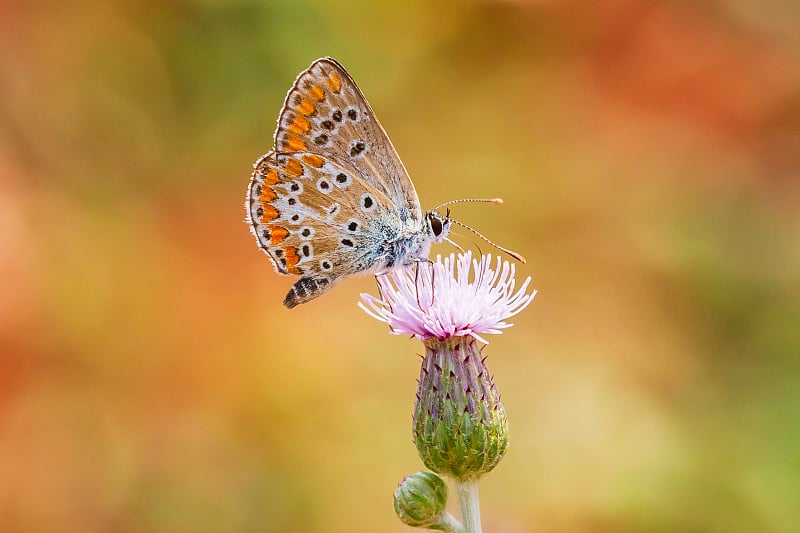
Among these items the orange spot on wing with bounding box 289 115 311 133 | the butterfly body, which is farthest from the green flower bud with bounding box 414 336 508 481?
the orange spot on wing with bounding box 289 115 311 133

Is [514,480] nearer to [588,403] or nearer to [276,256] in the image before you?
[588,403]

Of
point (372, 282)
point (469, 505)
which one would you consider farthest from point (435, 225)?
point (372, 282)

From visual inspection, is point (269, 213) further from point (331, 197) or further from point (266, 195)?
point (331, 197)

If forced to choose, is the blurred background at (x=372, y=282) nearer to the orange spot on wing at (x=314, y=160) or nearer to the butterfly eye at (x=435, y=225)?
the butterfly eye at (x=435, y=225)

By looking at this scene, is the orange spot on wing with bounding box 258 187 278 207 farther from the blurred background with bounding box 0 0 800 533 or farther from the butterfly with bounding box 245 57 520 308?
the blurred background with bounding box 0 0 800 533

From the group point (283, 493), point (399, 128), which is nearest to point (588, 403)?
point (283, 493)

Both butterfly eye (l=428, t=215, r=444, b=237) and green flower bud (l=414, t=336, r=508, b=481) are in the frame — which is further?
butterfly eye (l=428, t=215, r=444, b=237)
